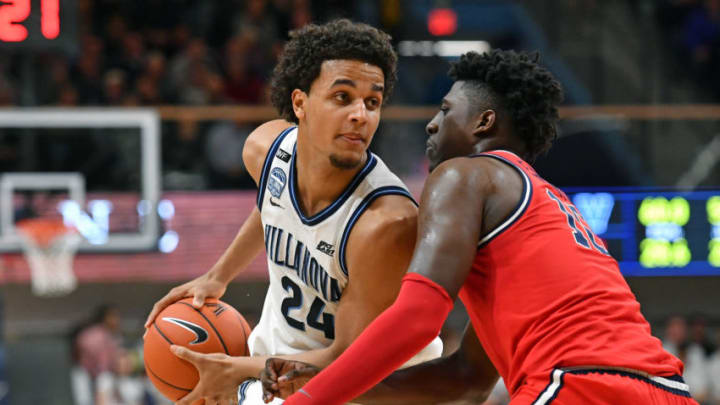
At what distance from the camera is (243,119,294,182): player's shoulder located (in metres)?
3.86

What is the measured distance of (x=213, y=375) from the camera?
10.9ft

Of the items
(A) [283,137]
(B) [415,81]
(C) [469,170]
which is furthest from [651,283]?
(C) [469,170]

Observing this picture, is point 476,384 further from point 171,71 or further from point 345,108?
point 171,71

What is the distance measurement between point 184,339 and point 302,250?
0.55 m

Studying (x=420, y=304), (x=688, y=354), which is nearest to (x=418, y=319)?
(x=420, y=304)

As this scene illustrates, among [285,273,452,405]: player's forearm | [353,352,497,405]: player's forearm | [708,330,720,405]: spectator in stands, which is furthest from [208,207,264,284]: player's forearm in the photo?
[708,330,720,405]: spectator in stands

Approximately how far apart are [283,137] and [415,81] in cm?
787

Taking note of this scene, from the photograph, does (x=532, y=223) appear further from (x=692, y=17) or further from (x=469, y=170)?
(x=692, y=17)

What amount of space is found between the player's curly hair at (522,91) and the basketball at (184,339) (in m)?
1.30

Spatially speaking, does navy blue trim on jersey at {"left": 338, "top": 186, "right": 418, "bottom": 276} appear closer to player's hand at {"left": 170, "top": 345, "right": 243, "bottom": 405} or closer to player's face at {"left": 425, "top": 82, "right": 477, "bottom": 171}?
player's face at {"left": 425, "top": 82, "right": 477, "bottom": 171}

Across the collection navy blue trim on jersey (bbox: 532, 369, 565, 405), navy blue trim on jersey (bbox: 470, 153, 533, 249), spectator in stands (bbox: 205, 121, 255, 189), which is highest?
navy blue trim on jersey (bbox: 470, 153, 533, 249)

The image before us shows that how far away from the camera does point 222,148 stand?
372 inches

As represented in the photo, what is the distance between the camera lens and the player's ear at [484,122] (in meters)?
3.10

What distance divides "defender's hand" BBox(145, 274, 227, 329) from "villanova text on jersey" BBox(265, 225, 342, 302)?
14.6 inches
